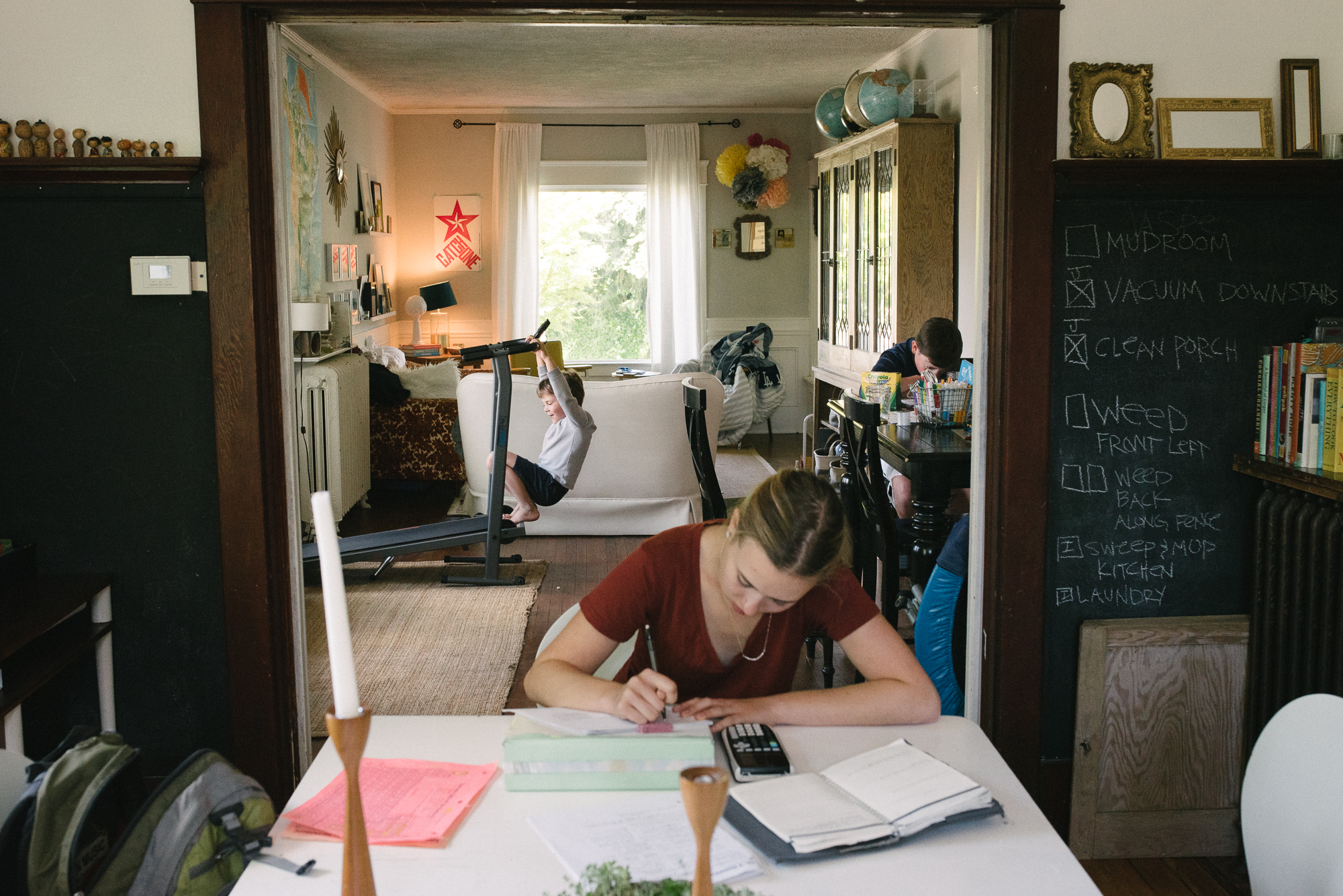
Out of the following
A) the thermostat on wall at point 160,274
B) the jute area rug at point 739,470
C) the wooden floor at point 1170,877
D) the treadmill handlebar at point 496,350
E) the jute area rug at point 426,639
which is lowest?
the wooden floor at point 1170,877

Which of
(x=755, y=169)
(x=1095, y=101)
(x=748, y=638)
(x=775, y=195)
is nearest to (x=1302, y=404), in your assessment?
(x=1095, y=101)

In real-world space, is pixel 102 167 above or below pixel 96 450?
above

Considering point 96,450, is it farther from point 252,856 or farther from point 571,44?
point 571,44

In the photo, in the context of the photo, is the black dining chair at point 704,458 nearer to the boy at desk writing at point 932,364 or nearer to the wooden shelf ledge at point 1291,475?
the boy at desk writing at point 932,364

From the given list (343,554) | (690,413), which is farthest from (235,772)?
(343,554)

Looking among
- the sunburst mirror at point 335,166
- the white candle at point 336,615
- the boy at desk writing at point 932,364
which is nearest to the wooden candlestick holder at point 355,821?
the white candle at point 336,615

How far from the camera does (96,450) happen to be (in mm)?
2434

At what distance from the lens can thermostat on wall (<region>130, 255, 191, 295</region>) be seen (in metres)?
2.34

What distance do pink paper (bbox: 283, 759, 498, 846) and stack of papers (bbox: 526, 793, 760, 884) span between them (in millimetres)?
117

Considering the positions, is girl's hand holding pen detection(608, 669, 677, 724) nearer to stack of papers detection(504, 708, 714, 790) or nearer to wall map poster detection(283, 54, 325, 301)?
stack of papers detection(504, 708, 714, 790)

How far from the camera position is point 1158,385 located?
253 cm

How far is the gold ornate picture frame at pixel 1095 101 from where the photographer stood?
7.80ft

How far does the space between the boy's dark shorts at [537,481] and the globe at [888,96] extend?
2.79 m

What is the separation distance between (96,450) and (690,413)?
2.26 metres
